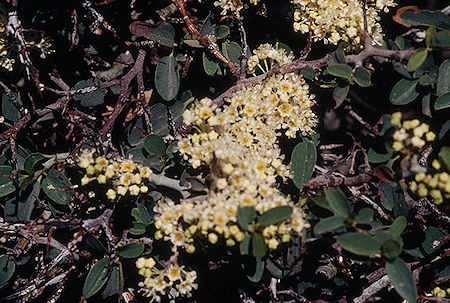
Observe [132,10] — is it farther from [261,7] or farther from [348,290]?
[348,290]

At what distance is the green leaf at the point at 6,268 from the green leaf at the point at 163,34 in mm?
1486

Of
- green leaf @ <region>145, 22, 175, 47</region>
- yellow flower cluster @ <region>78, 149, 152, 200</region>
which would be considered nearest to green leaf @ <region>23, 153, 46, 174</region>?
yellow flower cluster @ <region>78, 149, 152, 200</region>

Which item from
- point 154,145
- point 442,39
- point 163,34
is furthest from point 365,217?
point 163,34

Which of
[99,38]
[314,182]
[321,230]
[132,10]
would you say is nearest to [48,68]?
[99,38]

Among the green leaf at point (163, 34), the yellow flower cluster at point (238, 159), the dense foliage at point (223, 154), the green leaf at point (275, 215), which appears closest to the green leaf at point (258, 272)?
the dense foliage at point (223, 154)

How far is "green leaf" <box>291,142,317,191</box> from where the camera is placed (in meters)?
2.04

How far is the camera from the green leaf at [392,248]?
1593 millimetres

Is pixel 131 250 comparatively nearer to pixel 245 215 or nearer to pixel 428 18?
pixel 245 215

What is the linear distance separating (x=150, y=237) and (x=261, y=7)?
1.54 m

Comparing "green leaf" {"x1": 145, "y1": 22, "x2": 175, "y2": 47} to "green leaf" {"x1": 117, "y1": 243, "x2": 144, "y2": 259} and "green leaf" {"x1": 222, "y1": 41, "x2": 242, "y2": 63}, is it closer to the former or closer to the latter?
"green leaf" {"x1": 222, "y1": 41, "x2": 242, "y2": 63}

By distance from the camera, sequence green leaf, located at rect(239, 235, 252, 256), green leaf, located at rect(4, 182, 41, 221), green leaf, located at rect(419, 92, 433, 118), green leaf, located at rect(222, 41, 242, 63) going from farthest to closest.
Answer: green leaf, located at rect(222, 41, 242, 63) < green leaf, located at rect(4, 182, 41, 221) < green leaf, located at rect(419, 92, 433, 118) < green leaf, located at rect(239, 235, 252, 256)

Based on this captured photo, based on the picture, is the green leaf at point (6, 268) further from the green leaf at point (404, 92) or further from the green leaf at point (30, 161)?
the green leaf at point (404, 92)

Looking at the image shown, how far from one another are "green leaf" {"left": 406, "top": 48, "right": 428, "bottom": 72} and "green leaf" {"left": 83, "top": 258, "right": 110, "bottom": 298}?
1792 millimetres

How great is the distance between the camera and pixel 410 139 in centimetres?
168
